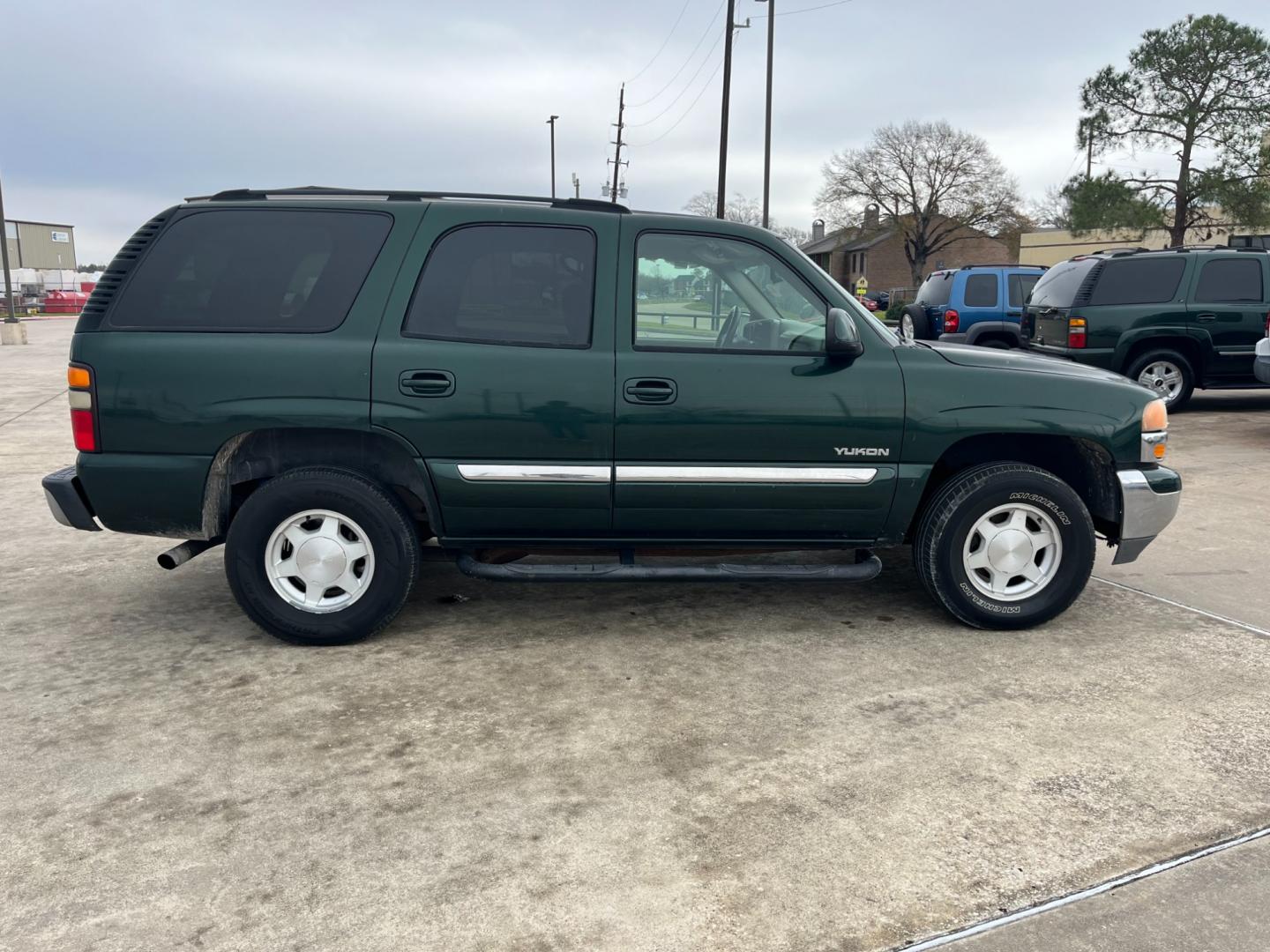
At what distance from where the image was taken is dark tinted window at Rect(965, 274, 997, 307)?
14320 millimetres

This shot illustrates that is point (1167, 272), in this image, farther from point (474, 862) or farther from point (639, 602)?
point (474, 862)

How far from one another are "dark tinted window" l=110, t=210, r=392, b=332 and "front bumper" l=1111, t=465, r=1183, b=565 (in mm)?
3428

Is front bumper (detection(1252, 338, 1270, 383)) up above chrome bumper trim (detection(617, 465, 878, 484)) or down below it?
above

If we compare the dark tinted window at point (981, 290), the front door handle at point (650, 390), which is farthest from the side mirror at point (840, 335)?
the dark tinted window at point (981, 290)

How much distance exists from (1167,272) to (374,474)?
1017 centimetres

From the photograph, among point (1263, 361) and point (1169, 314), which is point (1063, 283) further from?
point (1263, 361)

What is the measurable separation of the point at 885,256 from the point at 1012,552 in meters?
74.9

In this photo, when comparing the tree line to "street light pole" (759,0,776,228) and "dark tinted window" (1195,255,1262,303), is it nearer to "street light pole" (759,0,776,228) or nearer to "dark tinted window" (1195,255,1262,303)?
"street light pole" (759,0,776,228)

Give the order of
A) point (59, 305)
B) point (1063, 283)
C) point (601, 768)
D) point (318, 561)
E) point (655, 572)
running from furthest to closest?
point (59, 305)
point (1063, 283)
point (655, 572)
point (318, 561)
point (601, 768)

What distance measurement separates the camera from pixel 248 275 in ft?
14.1

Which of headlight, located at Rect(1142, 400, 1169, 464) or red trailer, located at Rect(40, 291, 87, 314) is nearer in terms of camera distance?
headlight, located at Rect(1142, 400, 1169, 464)

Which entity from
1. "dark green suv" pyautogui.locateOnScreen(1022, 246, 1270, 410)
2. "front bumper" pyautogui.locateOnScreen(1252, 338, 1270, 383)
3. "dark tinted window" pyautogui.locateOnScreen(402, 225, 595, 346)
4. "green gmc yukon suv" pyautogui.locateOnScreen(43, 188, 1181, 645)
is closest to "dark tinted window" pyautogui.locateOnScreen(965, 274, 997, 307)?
"dark green suv" pyautogui.locateOnScreen(1022, 246, 1270, 410)

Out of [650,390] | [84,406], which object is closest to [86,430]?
[84,406]

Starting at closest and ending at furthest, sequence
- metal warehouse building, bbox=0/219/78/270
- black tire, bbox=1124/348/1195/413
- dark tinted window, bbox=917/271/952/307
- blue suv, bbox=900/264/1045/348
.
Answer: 1. black tire, bbox=1124/348/1195/413
2. blue suv, bbox=900/264/1045/348
3. dark tinted window, bbox=917/271/952/307
4. metal warehouse building, bbox=0/219/78/270
